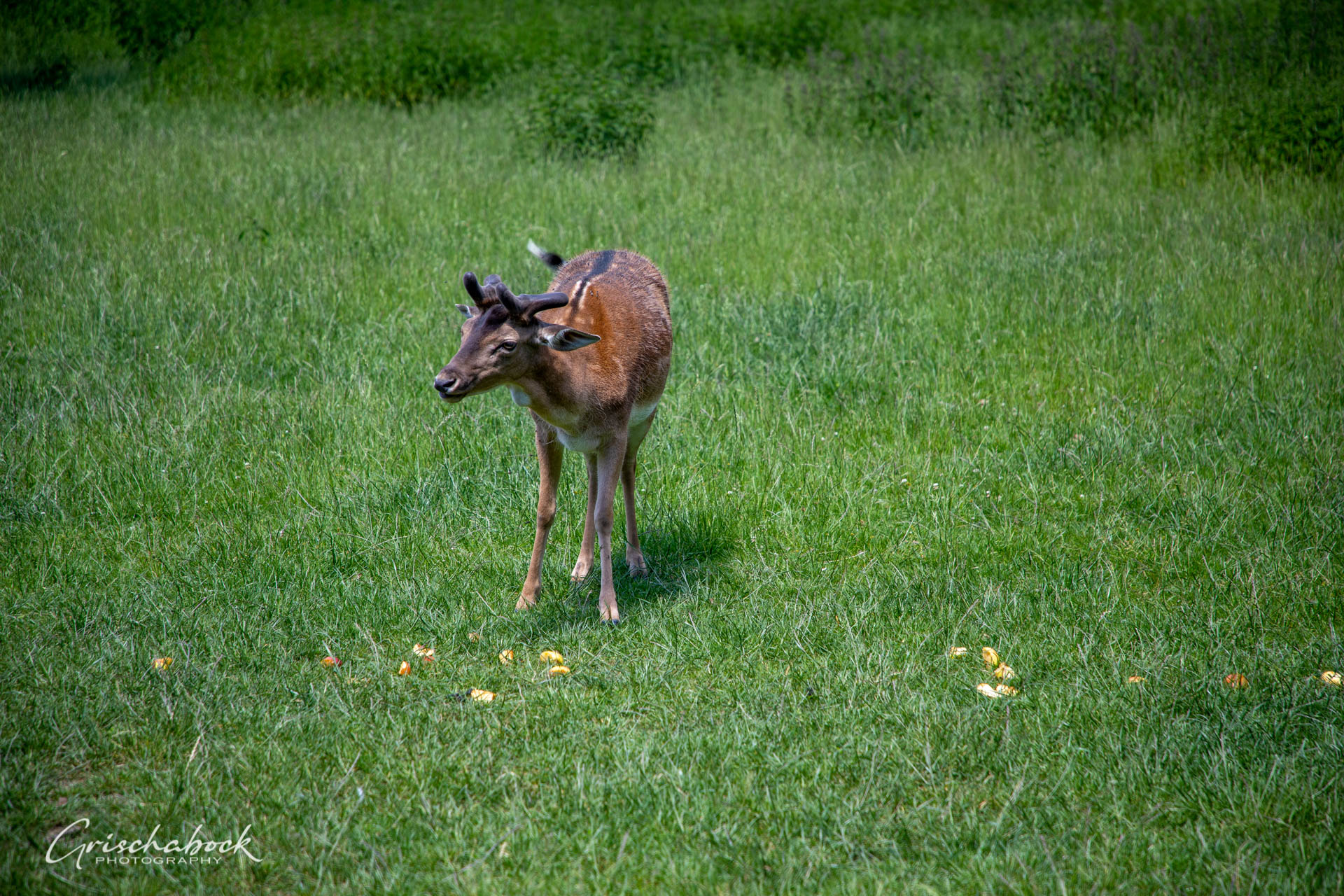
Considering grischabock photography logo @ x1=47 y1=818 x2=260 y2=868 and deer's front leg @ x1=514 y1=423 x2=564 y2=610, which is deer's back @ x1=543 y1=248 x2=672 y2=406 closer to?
deer's front leg @ x1=514 y1=423 x2=564 y2=610

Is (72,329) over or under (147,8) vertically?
under

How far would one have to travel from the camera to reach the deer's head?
432 centimetres

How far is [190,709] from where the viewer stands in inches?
162

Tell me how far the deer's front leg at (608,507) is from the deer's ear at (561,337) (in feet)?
2.10

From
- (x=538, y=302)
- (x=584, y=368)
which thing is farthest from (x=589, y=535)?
(x=538, y=302)

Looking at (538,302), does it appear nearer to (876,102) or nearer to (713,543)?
(713,543)

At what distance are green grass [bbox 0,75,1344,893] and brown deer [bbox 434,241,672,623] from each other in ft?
1.32

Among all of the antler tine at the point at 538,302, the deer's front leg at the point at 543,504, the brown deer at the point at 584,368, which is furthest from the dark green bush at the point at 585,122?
the antler tine at the point at 538,302

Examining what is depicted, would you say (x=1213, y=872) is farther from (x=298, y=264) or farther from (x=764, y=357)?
(x=298, y=264)

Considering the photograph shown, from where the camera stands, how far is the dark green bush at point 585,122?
38.7ft

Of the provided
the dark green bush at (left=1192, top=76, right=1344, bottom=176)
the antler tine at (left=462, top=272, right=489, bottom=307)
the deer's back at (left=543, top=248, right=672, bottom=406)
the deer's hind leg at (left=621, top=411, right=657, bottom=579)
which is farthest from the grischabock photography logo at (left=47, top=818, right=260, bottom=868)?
the dark green bush at (left=1192, top=76, right=1344, bottom=176)

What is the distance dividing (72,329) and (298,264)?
183 cm

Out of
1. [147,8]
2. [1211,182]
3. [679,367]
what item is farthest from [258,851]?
[147,8]

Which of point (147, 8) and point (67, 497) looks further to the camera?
point (147, 8)
